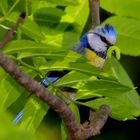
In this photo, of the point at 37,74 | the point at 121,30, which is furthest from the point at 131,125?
the point at 37,74

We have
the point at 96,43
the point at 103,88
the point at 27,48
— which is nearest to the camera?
the point at 27,48

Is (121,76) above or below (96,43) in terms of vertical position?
above

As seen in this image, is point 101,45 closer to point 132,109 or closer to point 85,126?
point 132,109

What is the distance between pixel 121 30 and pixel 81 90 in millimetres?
361

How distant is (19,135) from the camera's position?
193 mm

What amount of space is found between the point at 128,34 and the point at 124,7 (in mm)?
83

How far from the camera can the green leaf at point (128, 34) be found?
1.06 meters

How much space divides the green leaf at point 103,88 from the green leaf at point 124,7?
Result: 0.33 metres

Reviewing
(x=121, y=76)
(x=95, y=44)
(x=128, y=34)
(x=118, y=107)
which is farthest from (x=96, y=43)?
(x=118, y=107)

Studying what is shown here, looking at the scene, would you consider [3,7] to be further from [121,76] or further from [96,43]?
[96,43]

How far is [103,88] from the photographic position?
77cm

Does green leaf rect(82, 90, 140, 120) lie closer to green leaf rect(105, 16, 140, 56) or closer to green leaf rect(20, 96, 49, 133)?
green leaf rect(20, 96, 49, 133)

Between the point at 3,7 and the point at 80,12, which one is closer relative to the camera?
the point at 3,7

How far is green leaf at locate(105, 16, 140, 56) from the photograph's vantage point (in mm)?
1058
